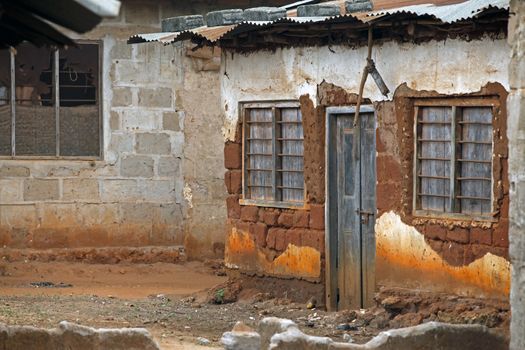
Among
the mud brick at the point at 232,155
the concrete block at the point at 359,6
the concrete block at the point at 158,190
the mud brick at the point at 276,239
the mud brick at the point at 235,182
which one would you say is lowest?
the mud brick at the point at 276,239

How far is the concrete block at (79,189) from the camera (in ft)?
55.2

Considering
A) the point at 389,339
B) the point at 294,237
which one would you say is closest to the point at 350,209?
the point at 294,237

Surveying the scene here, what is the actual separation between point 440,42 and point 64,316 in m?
4.33

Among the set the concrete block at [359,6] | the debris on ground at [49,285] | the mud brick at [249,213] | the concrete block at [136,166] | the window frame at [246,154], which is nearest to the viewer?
the concrete block at [359,6]

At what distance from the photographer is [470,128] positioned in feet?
37.1

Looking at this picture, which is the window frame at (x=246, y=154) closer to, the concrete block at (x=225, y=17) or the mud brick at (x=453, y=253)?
the concrete block at (x=225, y=17)

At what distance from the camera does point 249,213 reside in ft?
45.8

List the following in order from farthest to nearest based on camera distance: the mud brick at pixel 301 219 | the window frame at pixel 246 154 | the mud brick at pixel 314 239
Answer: the window frame at pixel 246 154 → the mud brick at pixel 301 219 → the mud brick at pixel 314 239

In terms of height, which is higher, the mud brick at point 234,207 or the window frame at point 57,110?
the window frame at point 57,110

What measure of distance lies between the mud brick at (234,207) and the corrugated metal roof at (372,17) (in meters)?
1.77

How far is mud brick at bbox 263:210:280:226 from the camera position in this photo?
13577 millimetres

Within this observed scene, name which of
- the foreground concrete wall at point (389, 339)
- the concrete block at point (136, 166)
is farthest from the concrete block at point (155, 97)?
the foreground concrete wall at point (389, 339)

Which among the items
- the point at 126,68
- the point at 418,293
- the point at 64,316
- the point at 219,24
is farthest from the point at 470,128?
the point at 126,68

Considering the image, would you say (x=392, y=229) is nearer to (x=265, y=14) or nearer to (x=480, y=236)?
(x=480, y=236)
